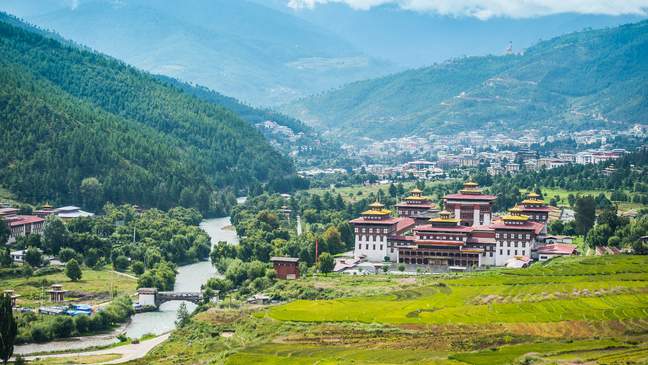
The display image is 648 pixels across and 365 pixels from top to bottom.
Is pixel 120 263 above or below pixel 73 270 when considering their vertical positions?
below

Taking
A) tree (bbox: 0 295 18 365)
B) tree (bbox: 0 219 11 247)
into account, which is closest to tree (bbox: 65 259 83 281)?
tree (bbox: 0 219 11 247)

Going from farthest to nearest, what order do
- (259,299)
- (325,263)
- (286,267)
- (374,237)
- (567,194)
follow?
(567,194)
(374,237)
(286,267)
(325,263)
(259,299)

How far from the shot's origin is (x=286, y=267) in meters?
80.7

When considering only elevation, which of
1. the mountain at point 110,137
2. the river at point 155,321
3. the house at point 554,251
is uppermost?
the mountain at point 110,137

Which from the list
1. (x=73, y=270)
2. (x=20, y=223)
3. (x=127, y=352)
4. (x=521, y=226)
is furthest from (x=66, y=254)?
(x=521, y=226)

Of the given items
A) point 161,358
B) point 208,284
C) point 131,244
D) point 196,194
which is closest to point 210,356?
point 161,358

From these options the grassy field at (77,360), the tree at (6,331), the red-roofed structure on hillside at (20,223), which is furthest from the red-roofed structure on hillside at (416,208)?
the tree at (6,331)

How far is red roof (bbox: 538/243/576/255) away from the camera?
267 ft

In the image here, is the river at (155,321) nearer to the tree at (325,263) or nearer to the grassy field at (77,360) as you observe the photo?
the grassy field at (77,360)

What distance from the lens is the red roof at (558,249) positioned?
81438 millimetres

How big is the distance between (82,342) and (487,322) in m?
22.2

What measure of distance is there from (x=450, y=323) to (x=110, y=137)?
264 feet

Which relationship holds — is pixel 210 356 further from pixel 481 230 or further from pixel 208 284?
pixel 481 230

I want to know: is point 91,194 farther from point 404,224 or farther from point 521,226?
point 521,226
